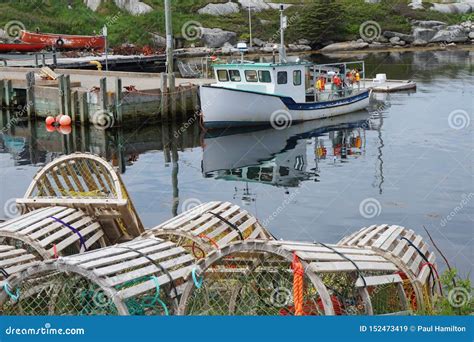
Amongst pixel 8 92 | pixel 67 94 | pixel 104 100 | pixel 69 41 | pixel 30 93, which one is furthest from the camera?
pixel 69 41

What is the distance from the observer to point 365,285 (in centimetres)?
728

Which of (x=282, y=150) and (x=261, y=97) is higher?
(x=261, y=97)

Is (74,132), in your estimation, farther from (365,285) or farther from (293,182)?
(365,285)

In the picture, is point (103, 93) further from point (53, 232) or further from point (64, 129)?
point (53, 232)

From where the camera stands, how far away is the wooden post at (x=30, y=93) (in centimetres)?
2934

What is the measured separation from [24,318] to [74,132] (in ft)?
69.0

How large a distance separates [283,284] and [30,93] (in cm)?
2377

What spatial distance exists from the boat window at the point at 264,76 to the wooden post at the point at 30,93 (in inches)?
344

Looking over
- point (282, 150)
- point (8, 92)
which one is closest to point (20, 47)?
point (8, 92)

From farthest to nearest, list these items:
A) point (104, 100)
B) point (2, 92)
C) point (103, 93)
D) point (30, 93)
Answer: point (2, 92) → point (30, 93) → point (104, 100) → point (103, 93)

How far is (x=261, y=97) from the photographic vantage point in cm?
2794

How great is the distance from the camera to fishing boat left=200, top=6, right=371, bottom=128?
27.7 metres

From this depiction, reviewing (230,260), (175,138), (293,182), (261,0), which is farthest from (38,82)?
(261,0)

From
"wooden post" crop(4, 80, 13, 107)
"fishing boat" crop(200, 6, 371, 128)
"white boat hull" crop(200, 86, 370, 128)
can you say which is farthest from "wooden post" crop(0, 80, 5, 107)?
"white boat hull" crop(200, 86, 370, 128)
